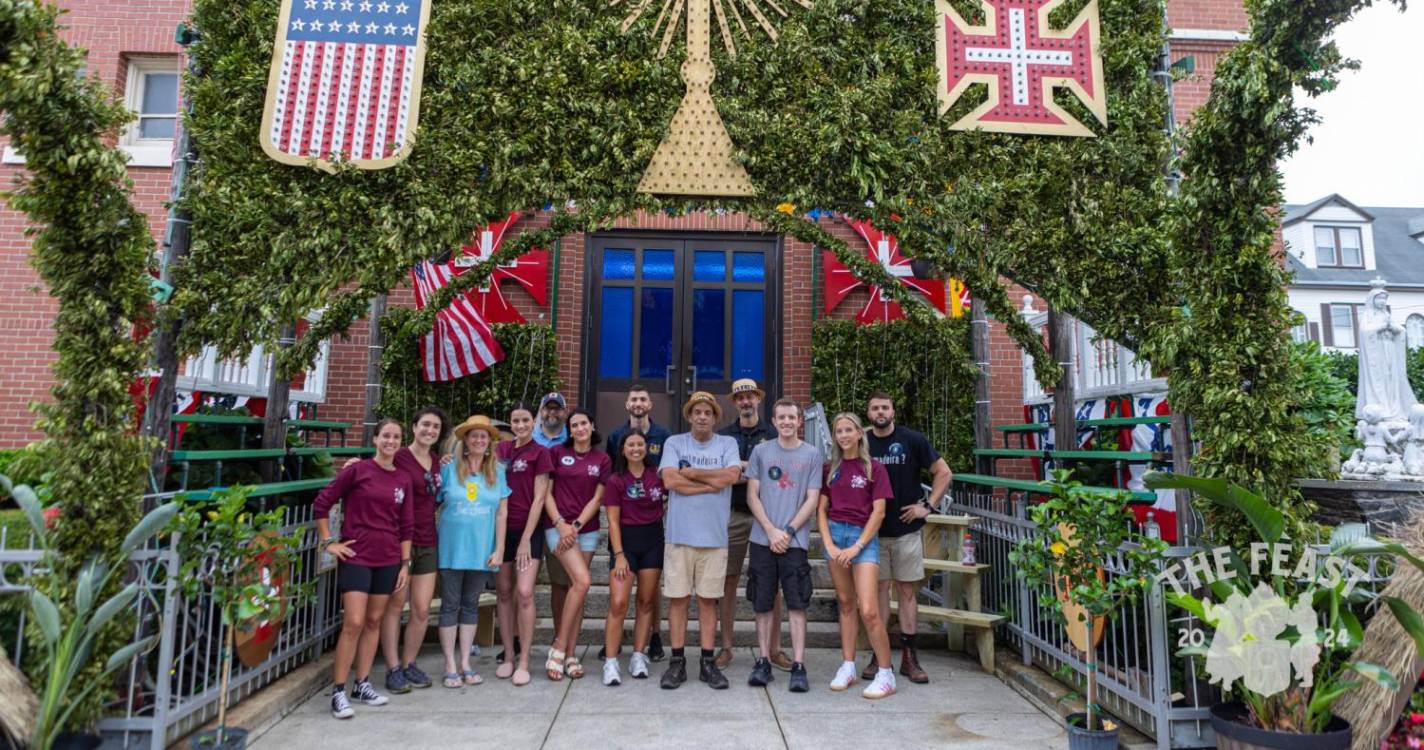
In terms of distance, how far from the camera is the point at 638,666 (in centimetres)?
494

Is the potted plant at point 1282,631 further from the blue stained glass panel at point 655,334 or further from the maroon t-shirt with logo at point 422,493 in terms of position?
the blue stained glass panel at point 655,334

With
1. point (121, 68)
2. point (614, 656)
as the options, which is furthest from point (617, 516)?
point (121, 68)

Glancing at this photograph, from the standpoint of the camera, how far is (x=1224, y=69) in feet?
12.4

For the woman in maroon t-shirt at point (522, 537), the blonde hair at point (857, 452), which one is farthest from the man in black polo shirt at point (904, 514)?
the woman in maroon t-shirt at point (522, 537)

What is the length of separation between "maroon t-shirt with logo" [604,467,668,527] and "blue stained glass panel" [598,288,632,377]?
16.7 ft

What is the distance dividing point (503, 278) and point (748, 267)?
319 centimetres

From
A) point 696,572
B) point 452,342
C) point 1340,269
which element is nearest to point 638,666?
point 696,572

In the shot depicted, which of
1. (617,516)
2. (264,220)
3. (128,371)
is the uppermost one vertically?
(264,220)

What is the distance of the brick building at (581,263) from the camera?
28.4 ft

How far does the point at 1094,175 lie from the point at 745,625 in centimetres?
413

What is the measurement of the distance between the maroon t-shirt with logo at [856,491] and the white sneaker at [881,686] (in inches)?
35.7

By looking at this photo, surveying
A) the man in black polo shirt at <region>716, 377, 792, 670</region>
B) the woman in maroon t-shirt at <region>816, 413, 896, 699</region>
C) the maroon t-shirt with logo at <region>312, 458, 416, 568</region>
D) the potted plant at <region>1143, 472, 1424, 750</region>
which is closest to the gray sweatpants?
the maroon t-shirt with logo at <region>312, 458, 416, 568</region>

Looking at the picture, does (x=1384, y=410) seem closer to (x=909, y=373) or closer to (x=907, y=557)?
(x=907, y=557)

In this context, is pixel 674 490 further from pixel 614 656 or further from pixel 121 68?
pixel 121 68
